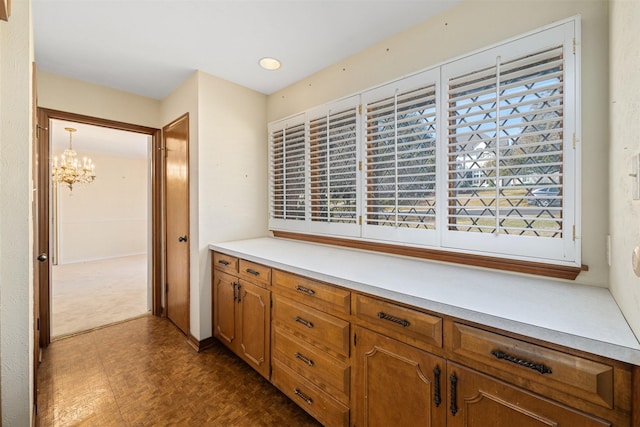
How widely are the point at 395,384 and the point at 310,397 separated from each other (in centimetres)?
63

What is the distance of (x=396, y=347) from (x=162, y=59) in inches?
106

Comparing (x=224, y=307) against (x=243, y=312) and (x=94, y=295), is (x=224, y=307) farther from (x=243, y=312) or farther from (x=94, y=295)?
(x=94, y=295)

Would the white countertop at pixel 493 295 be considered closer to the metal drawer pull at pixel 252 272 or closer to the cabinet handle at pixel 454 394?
the metal drawer pull at pixel 252 272

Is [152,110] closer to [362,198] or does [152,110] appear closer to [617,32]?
[362,198]

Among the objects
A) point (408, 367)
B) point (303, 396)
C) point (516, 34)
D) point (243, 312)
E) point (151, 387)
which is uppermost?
point (516, 34)

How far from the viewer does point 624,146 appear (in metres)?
0.94

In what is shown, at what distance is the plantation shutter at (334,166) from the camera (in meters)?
2.12

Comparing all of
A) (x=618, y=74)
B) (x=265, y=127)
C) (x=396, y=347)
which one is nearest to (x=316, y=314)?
(x=396, y=347)

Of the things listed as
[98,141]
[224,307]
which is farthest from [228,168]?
[98,141]

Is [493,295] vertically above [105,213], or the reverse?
[105,213]

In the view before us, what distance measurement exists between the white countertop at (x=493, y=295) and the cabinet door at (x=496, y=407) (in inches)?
8.2

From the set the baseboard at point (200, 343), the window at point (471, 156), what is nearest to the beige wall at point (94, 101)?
the window at point (471, 156)

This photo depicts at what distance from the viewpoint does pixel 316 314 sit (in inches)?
60.6

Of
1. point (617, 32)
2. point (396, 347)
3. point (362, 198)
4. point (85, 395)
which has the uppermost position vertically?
point (617, 32)
